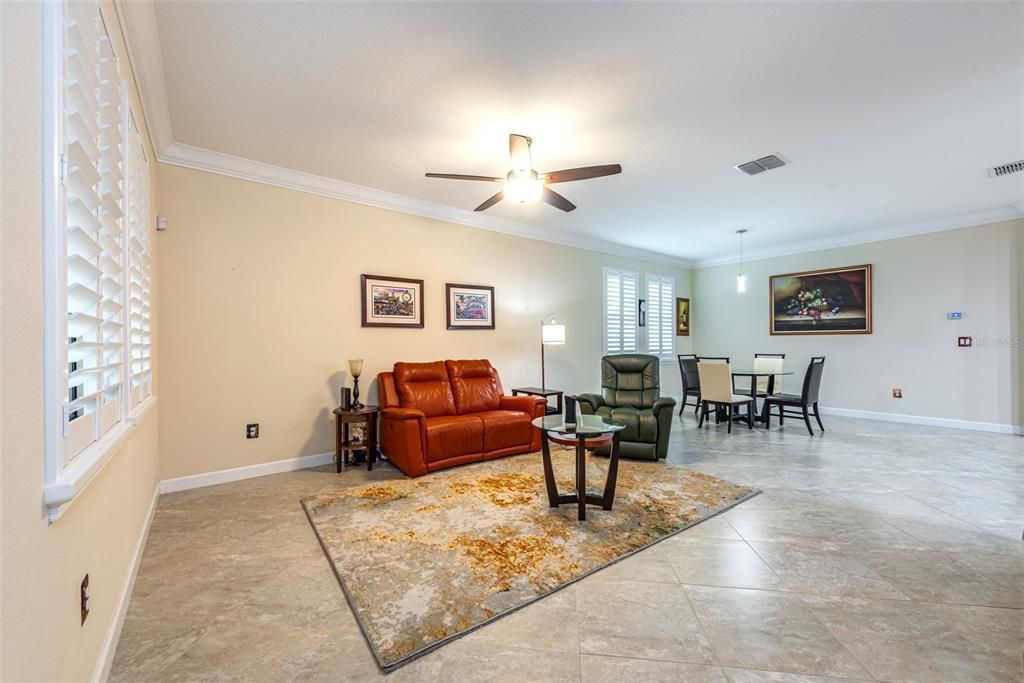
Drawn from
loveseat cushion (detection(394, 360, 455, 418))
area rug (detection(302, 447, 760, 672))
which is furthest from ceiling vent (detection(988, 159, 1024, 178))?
loveseat cushion (detection(394, 360, 455, 418))

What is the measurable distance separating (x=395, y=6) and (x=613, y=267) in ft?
17.5

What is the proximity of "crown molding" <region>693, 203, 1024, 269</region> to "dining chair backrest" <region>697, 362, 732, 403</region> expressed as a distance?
283 cm

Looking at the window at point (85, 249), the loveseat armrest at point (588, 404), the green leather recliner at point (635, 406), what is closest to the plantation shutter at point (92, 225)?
the window at point (85, 249)

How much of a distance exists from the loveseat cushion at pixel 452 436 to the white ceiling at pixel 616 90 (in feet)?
7.61

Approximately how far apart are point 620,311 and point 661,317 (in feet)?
3.91

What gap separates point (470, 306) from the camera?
5125mm

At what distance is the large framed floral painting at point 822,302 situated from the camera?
6.13 meters

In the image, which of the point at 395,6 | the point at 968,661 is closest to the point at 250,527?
the point at 395,6

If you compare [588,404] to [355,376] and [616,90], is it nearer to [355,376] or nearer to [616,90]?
[355,376]

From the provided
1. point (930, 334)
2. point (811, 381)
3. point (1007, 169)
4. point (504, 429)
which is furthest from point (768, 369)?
point (504, 429)

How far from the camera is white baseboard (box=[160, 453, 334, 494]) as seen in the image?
3345 millimetres

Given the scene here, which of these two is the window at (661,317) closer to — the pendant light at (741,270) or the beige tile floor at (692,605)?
the pendant light at (741,270)

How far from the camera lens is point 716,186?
Answer: 4.29 meters

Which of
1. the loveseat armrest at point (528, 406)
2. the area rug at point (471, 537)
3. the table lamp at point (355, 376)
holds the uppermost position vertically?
the table lamp at point (355, 376)
